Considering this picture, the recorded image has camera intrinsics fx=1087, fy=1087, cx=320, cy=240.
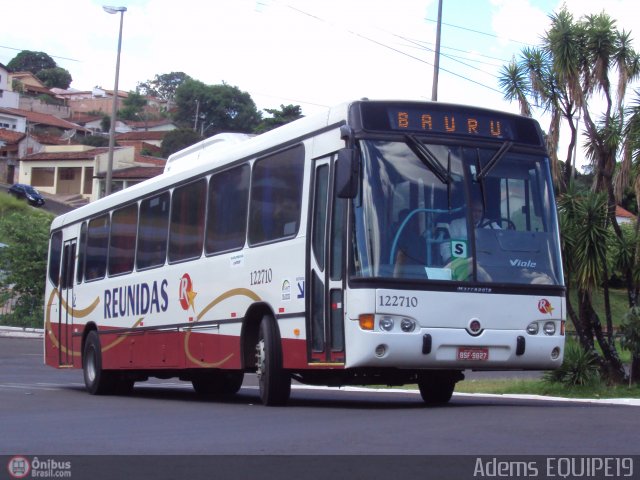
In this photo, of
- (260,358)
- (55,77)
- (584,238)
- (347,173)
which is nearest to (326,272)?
(347,173)

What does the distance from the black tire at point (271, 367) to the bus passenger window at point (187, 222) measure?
8.54 feet

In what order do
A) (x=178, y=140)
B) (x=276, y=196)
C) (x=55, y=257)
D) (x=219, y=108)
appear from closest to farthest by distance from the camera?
(x=276, y=196), (x=55, y=257), (x=178, y=140), (x=219, y=108)

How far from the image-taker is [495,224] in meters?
11.7

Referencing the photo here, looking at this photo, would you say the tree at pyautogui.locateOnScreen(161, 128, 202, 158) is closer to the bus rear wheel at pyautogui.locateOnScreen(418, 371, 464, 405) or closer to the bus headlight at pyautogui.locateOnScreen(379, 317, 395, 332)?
the bus rear wheel at pyautogui.locateOnScreen(418, 371, 464, 405)

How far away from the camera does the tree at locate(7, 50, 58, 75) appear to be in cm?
17125

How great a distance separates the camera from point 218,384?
1833 centimetres

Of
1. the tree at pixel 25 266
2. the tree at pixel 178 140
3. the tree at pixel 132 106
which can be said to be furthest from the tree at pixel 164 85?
the tree at pixel 25 266

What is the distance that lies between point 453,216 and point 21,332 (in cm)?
3220

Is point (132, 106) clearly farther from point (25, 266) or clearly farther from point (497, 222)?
point (497, 222)

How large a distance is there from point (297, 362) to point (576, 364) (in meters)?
8.38
